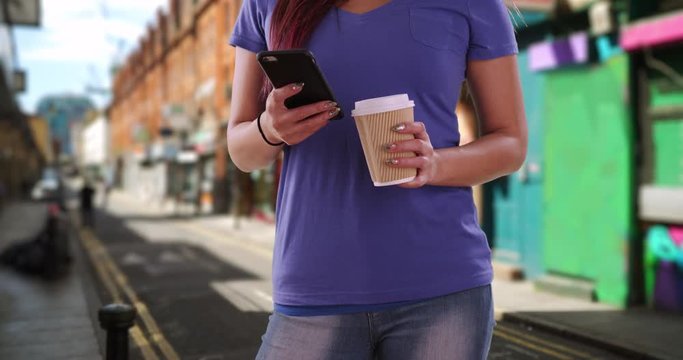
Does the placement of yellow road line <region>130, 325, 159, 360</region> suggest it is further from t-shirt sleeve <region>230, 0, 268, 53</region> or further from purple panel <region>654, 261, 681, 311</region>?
purple panel <region>654, 261, 681, 311</region>

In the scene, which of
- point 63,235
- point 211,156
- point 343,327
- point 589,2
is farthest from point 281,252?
point 211,156

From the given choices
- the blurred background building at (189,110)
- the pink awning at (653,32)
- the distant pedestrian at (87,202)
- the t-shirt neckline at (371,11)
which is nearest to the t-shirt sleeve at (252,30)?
the t-shirt neckline at (371,11)

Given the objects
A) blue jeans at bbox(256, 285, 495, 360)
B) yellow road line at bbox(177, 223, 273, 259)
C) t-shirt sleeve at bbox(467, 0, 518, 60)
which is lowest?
yellow road line at bbox(177, 223, 273, 259)

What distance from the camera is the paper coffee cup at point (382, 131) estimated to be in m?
1.13

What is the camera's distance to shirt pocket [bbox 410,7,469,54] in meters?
1.29

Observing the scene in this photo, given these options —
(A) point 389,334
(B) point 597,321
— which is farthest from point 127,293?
(A) point 389,334

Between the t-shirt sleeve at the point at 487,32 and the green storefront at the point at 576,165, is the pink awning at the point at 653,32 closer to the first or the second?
the green storefront at the point at 576,165

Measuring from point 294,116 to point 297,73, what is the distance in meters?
0.09

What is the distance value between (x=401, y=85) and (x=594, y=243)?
8997mm

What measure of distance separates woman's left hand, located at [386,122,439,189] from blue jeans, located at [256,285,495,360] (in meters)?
0.24

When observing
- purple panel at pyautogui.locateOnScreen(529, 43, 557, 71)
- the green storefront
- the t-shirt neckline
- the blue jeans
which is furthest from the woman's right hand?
purple panel at pyautogui.locateOnScreen(529, 43, 557, 71)

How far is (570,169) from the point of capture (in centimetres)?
991

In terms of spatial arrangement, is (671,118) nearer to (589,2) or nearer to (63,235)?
(589,2)

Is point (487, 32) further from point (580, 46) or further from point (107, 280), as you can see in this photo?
point (107, 280)
